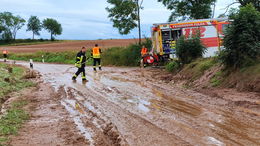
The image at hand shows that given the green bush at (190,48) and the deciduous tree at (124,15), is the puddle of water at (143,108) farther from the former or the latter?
the deciduous tree at (124,15)

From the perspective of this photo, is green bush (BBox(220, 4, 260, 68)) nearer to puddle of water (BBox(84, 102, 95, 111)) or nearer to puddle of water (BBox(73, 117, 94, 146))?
puddle of water (BBox(84, 102, 95, 111))

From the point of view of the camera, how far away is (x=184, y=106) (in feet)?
24.8

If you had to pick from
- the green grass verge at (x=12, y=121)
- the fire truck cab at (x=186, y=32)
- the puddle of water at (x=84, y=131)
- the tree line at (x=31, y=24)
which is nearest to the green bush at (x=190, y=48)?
the fire truck cab at (x=186, y=32)

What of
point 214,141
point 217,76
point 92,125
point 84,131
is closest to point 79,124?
point 92,125

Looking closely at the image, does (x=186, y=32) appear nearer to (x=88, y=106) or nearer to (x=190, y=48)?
(x=190, y=48)

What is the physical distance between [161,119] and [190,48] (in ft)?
31.3

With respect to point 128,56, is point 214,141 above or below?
below

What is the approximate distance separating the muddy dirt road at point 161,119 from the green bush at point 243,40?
7.20ft

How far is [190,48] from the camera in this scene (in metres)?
15.2

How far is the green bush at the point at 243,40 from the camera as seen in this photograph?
33.2 feet

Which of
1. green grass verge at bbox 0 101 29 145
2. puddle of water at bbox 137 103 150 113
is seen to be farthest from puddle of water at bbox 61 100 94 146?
puddle of water at bbox 137 103 150 113

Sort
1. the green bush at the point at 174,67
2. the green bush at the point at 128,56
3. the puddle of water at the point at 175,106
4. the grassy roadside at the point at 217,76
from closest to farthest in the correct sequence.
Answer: the puddle of water at the point at 175,106
the grassy roadside at the point at 217,76
the green bush at the point at 174,67
the green bush at the point at 128,56

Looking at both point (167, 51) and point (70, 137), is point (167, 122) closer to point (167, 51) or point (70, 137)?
point (70, 137)

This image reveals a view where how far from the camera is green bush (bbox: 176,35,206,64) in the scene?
49.4 ft
